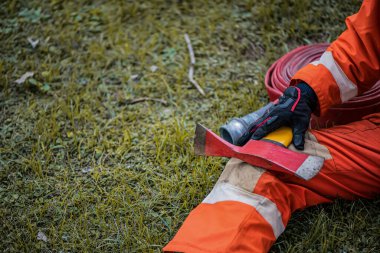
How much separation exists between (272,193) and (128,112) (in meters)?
1.66

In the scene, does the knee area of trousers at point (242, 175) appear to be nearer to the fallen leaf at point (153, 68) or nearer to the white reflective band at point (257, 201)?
the white reflective band at point (257, 201)

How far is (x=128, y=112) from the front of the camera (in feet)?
11.6

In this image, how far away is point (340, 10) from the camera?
420cm

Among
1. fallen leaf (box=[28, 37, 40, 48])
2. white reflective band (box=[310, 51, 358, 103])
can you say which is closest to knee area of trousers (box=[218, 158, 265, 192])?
white reflective band (box=[310, 51, 358, 103])

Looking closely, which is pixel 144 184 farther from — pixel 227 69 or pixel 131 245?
pixel 227 69

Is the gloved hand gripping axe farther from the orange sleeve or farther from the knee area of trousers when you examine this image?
the orange sleeve

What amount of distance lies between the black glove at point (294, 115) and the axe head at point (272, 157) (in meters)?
0.09

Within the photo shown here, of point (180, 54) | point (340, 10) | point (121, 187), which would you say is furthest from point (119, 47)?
point (340, 10)

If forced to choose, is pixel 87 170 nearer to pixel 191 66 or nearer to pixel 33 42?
pixel 191 66

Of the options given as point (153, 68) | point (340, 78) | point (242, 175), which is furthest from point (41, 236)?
point (340, 78)

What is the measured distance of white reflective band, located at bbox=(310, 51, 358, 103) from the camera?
8.25 feet

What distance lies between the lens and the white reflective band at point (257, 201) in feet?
7.22

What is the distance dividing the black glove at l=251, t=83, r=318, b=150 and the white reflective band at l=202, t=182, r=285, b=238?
381 mm

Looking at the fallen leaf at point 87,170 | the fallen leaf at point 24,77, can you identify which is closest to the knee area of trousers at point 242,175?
the fallen leaf at point 87,170
